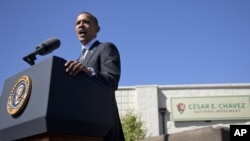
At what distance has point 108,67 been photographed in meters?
2.01

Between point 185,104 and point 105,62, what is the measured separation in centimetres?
2211

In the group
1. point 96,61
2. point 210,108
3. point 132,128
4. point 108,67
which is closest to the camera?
point 108,67

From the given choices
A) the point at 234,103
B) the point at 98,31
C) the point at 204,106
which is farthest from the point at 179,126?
the point at 98,31

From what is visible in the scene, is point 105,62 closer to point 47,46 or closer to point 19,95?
point 47,46

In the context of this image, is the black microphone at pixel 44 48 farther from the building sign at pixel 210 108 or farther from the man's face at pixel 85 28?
the building sign at pixel 210 108

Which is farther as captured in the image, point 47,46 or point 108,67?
point 108,67

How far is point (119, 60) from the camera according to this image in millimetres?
2107

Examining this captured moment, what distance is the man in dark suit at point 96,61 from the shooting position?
1807mm

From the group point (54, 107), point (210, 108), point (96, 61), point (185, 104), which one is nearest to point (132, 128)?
point (185, 104)

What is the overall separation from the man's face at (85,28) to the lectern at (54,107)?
26.7 inches

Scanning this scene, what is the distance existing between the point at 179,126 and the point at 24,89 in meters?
22.5

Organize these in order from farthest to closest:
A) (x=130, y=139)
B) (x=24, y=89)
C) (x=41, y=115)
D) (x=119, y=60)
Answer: (x=130, y=139)
(x=119, y=60)
(x=24, y=89)
(x=41, y=115)

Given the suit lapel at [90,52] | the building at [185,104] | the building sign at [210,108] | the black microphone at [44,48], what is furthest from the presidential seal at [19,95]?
the building sign at [210,108]

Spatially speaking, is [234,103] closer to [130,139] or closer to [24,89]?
[130,139]
